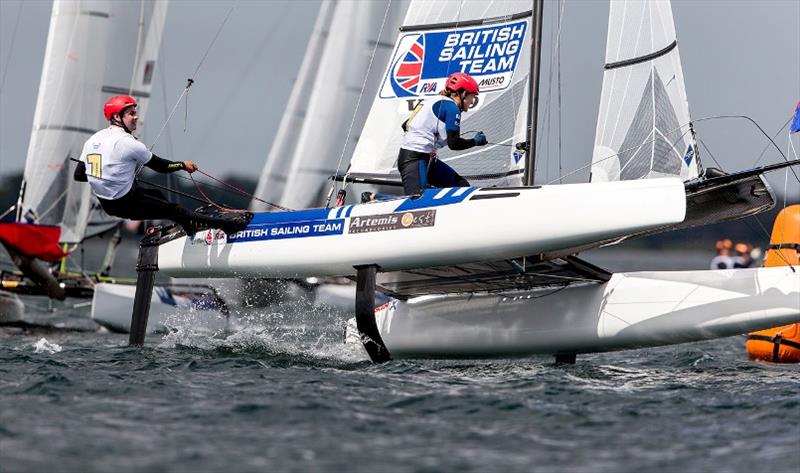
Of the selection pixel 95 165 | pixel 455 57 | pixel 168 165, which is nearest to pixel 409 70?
pixel 455 57

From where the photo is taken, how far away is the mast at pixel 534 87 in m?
8.35

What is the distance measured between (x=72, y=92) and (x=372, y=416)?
11.8 metres

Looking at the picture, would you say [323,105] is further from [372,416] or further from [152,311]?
[372,416]

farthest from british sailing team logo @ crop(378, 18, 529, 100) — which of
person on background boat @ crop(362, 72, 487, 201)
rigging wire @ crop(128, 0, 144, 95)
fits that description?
rigging wire @ crop(128, 0, 144, 95)

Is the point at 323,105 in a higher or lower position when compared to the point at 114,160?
higher

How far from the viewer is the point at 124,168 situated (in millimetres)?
7766

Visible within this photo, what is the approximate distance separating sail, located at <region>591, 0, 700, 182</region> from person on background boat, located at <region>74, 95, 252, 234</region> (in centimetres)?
308

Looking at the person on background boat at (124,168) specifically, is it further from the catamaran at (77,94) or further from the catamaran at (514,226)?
the catamaran at (77,94)

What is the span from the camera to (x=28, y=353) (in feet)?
25.1

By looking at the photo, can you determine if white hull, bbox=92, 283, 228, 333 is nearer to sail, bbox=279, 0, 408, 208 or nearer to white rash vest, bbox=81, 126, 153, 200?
sail, bbox=279, 0, 408, 208

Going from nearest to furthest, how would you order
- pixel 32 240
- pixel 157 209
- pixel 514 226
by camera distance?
pixel 514 226 < pixel 157 209 < pixel 32 240

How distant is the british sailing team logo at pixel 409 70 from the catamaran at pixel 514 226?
0.04 ft

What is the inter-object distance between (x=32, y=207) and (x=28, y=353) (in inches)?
325

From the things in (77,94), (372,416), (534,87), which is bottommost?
(372,416)
